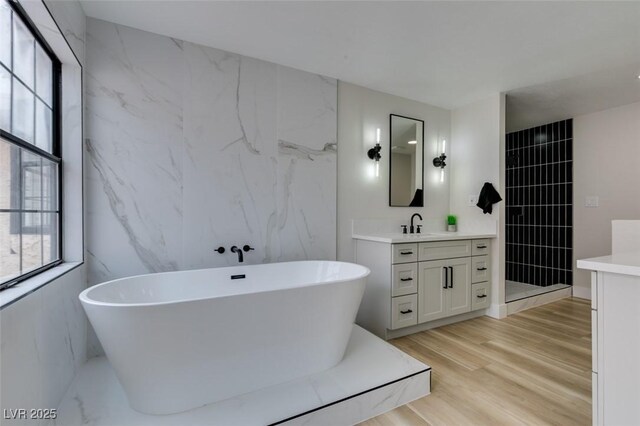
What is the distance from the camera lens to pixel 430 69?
260 cm

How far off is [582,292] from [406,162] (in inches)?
112

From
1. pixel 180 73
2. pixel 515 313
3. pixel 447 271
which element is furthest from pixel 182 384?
pixel 515 313

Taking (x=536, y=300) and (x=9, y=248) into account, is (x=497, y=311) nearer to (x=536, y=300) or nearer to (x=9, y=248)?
(x=536, y=300)

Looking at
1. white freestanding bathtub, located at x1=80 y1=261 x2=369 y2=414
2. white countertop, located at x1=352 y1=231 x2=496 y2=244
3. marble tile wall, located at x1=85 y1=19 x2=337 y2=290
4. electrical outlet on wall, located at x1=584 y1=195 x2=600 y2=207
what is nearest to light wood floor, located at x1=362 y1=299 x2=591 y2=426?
white freestanding bathtub, located at x1=80 y1=261 x2=369 y2=414

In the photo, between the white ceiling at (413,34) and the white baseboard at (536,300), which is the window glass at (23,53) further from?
the white baseboard at (536,300)

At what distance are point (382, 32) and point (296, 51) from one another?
669 millimetres

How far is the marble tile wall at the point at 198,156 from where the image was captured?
2.01 metres

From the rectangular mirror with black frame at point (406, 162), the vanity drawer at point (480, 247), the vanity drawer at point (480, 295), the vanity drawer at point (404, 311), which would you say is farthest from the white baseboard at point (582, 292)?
the vanity drawer at point (404, 311)

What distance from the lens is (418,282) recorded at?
2611 millimetres

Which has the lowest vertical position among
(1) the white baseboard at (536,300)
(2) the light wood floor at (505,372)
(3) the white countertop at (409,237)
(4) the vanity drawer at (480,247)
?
(2) the light wood floor at (505,372)

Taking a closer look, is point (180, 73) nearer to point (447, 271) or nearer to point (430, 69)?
point (430, 69)

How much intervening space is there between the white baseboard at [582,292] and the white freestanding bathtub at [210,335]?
3.42 metres

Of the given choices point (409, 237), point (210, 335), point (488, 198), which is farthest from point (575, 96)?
point (210, 335)

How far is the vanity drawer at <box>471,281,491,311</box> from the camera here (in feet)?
9.73
